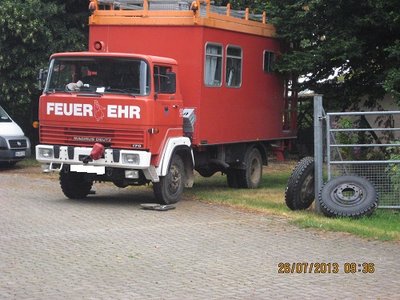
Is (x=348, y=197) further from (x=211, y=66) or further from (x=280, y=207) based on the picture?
(x=211, y=66)

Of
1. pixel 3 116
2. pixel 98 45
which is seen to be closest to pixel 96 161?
pixel 98 45

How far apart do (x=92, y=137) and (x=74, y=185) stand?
163 centimetres

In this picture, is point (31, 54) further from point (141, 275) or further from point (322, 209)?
point (141, 275)

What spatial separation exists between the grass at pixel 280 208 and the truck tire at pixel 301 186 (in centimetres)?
17

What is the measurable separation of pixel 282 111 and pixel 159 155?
5.66 metres

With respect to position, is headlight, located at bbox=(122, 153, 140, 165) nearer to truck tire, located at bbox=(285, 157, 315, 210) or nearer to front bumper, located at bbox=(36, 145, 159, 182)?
front bumper, located at bbox=(36, 145, 159, 182)

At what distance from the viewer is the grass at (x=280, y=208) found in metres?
10.9

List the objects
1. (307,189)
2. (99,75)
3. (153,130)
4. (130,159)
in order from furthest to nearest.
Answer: (99,75) < (307,189) < (153,130) < (130,159)

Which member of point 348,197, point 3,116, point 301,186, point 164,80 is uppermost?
point 164,80

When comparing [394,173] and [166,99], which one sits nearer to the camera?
[394,173]

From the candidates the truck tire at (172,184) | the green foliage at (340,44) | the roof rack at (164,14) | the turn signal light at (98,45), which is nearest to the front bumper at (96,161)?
the truck tire at (172,184)

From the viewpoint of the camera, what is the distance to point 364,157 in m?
13.1

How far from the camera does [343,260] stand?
355 inches

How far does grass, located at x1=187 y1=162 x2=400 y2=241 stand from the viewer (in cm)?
1091
